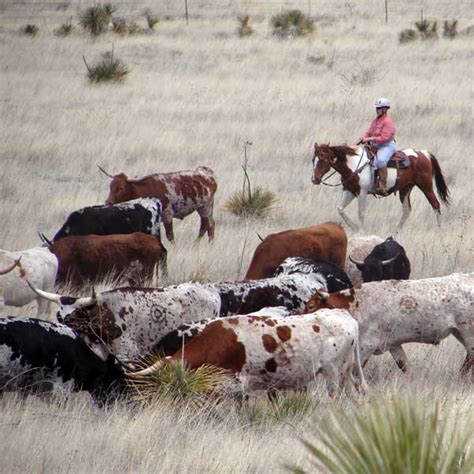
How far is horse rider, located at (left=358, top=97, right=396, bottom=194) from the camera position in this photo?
54.2ft

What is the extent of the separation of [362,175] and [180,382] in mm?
9219

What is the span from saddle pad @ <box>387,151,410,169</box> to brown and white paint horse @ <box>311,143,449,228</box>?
0.06m

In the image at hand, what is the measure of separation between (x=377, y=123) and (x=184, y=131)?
263 inches

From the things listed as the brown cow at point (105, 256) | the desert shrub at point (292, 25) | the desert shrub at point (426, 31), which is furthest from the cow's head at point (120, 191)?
the desert shrub at point (292, 25)

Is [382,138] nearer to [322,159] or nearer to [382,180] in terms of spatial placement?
[382,180]

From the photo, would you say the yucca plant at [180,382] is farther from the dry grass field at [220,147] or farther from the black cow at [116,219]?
the black cow at [116,219]

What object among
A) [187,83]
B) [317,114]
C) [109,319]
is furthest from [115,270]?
[187,83]

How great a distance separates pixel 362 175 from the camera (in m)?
16.5

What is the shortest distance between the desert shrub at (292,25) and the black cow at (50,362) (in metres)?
29.3

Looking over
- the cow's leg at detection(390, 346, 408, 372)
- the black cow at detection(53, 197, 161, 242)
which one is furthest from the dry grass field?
the black cow at detection(53, 197, 161, 242)

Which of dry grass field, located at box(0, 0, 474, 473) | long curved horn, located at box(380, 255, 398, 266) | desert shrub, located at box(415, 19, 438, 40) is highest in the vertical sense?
long curved horn, located at box(380, 255, 398, 266)

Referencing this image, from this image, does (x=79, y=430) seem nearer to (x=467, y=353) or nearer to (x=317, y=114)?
(x=467, y=353)

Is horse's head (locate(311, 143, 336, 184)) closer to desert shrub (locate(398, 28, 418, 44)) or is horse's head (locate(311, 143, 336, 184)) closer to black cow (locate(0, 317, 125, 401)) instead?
black cow (locate(0, 317, 125, 401))

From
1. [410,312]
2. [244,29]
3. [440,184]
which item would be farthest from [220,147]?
[244,29]
